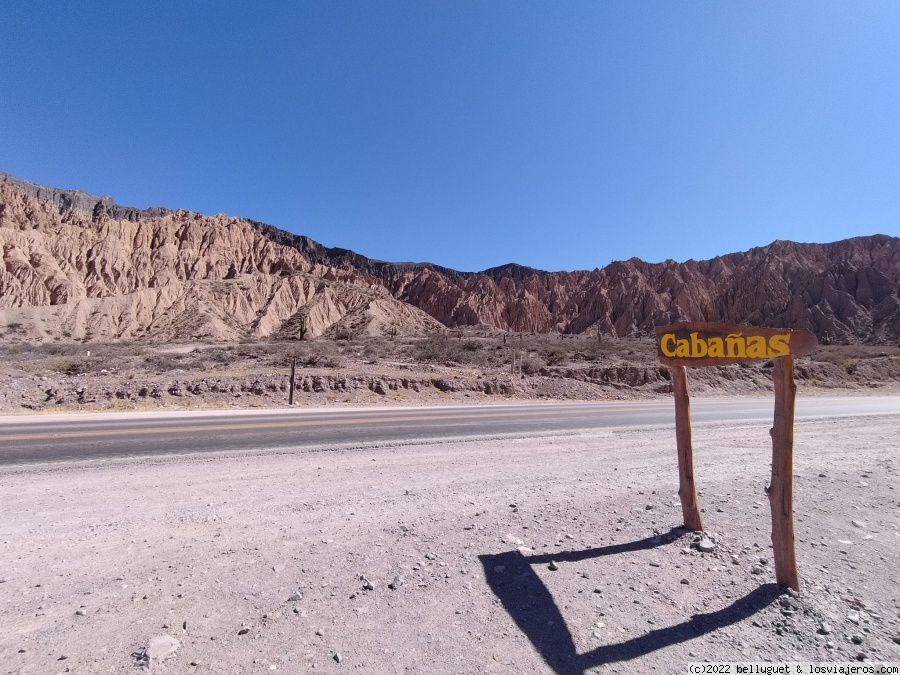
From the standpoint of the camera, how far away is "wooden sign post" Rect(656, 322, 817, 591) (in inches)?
143

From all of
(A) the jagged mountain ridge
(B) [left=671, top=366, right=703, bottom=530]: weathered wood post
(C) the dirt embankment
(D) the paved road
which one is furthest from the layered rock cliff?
(B) [left=671, top=366, right=703, bottom=530]: weathered wood post

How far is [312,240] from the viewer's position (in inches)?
4621

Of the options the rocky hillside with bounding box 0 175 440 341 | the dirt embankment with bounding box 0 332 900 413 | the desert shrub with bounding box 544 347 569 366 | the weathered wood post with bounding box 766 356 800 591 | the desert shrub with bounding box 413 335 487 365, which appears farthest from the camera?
the rocky hillside with bounding box 0 175 440 341

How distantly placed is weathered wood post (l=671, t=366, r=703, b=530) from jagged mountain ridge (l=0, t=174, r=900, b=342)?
65397 millimetres

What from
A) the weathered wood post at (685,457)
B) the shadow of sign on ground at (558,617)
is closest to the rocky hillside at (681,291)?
the weathered wood post at (685,457)

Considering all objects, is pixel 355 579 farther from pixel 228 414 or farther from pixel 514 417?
pixel 228 414

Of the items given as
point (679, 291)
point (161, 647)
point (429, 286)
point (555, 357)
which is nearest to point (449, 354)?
point (555, 357)

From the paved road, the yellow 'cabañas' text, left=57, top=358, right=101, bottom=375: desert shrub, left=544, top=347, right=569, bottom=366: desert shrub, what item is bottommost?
the paved road

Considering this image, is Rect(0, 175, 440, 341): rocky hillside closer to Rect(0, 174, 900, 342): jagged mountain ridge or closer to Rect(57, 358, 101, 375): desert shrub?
Rect(0, 174, 900, 342): jagged mountain ridge

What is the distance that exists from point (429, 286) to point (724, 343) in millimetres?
112655

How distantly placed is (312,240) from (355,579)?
12187 cm

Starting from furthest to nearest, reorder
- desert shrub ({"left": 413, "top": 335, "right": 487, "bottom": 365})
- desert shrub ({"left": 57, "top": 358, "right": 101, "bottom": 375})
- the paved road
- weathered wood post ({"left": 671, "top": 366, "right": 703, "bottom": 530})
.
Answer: desert shrub ({"left": 413, "top": 335, "right": 487, "bottom": 365}) → desert shrub ({"left": 57, "top": 358, "right": 101, "bottom": 375}) → the paved road → weathered wood post ({"left": 671, "top": 366, "right": 703, "bottom": 530})

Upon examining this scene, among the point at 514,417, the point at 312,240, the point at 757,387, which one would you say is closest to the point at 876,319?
the point at 757,387

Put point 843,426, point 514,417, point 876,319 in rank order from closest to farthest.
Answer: point 843,426 < point 514,417 < point 876,319
